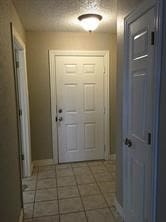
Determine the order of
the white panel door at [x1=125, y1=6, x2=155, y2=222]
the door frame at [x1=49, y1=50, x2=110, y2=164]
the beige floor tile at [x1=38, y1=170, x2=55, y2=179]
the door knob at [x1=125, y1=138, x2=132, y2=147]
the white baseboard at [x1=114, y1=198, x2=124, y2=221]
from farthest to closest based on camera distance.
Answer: the door frame at [x1=49, y1=50, x2=110, y2=164] → the beige floor tile at [x1=38, y1=170, x2=55, y2=179] → the white baseboard at [x1=114, y1=198, x2=124, y2=221] → the door knob at [x1=125, y1=138, x2=132, y2=147] → the white panel door at [x1=125, y1=6, x2=155, y2=222]

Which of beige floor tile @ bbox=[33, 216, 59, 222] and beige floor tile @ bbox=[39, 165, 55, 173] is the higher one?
beige floor tile @ bbox=[39, 165, 55, 173]

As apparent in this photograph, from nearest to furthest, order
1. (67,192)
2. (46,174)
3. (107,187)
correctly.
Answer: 1. (67,192)
2. (107,187)
3. (46,174)

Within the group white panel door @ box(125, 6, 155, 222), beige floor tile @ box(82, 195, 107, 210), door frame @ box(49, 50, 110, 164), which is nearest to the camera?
white panel door @ box(125, 6, 155, 222)

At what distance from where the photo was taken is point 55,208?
2457mm

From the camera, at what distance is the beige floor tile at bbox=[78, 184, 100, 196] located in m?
2.79

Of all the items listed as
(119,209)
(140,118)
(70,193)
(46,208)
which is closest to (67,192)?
(70,193)

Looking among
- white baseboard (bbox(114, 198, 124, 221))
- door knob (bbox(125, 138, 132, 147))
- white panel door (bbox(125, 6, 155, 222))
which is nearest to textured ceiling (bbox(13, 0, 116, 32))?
white panel door (bbox(125, 6, 155, 222))

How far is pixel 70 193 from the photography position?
2795mm

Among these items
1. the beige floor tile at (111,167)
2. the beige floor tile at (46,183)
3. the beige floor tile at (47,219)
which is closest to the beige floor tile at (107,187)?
the beige floor tile at (111,167)

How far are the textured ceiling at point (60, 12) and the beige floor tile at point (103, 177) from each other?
2.44 m

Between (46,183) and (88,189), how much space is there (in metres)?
0.69

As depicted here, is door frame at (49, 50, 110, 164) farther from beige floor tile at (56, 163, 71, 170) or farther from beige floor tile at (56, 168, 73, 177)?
beige floor tile at (56, 168, 73, 177)

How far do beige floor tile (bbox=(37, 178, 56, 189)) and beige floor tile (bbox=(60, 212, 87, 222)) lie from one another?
0.77 m

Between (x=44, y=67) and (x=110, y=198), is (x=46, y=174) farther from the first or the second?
(x=44, y=67)
